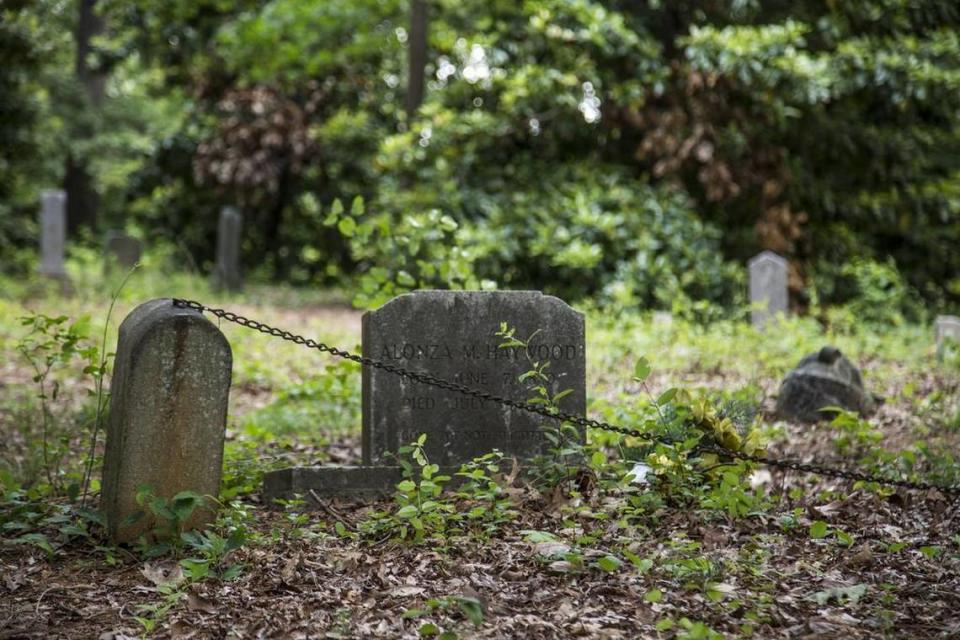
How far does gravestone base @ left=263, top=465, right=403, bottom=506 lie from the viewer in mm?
5484

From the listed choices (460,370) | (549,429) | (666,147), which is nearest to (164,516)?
(460,370)

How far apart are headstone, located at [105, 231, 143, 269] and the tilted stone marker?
44.0 ft

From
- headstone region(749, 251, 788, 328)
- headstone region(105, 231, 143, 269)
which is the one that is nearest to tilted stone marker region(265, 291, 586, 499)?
headstone region(749, 251, 788, 328)

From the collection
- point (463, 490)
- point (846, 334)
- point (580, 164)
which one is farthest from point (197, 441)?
point (580, 164)

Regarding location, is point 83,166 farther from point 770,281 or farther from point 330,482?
point 330,482

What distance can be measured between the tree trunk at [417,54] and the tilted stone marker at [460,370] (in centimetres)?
1172

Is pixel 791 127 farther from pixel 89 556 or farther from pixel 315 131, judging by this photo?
pixel 89 556

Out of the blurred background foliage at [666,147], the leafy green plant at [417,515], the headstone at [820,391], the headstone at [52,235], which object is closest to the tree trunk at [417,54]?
→ the blurred background foliage at [666,147]

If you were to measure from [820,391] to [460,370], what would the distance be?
326 centimetres

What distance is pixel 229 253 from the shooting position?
18641 mm

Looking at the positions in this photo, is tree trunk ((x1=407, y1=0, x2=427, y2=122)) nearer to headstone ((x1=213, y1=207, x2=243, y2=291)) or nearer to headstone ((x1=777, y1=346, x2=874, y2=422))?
headstone ((x1=213, y1=207, x2=243, y2=291))

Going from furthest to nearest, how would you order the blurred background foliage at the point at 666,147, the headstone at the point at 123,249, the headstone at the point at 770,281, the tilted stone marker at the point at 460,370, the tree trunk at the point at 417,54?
the headstone at the point at 123,249 → the tree trunk at the point at 417,54 → the blurred background foliage at the point at 666,147 → the headstone at the point at 770,281 → the tilted stone marker at the point at 460,370

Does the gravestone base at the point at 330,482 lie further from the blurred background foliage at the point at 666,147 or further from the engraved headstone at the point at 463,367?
the blurred background foliage at the point at 666,147

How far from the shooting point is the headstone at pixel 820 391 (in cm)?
754
